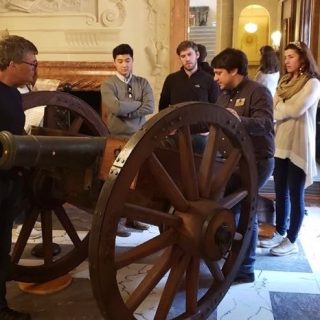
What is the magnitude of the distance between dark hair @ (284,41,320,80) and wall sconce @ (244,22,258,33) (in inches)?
382

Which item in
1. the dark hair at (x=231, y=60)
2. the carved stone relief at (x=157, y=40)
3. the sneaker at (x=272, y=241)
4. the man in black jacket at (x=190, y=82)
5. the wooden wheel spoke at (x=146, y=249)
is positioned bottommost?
the sneaker at (x=272, y=241)

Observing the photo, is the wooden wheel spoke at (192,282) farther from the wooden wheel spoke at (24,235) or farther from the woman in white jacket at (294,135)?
the woman in white jacket at (294,135)

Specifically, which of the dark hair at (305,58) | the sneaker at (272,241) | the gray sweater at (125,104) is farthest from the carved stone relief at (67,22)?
the sneaker at (272,241)

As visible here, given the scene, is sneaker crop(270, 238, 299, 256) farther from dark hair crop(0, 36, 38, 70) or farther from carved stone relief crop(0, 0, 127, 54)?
carved stone relief crop(0, 0, 127, 54)

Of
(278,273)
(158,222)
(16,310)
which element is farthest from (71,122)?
(278,273)

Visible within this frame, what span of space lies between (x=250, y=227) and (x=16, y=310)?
115 cm

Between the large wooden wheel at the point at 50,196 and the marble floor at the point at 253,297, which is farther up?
the large wooden wheel at the point at 50,196

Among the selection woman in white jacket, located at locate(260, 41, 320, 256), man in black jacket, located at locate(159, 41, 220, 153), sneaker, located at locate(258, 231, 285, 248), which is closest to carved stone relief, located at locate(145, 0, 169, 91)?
man in black jacket, located at locate(159, 41, 220, 153)

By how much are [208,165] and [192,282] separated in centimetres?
45

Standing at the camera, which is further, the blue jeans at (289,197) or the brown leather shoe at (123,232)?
the brown leather shoe at (123,232)

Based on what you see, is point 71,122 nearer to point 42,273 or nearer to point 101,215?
point 42,273

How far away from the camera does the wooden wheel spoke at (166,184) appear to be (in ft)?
5.13

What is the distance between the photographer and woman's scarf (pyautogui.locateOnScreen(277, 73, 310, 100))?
2941 millimetres

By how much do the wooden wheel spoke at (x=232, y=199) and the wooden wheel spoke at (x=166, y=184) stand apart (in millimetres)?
211
